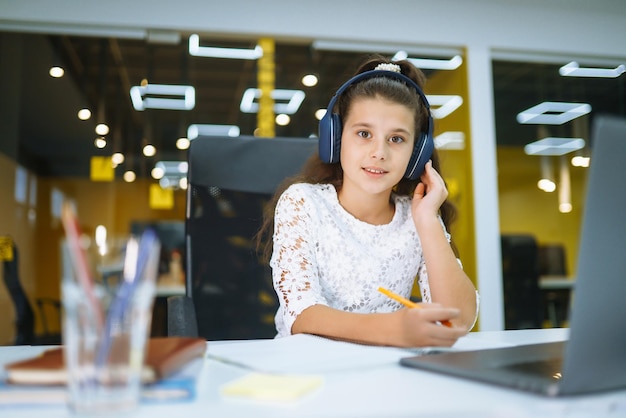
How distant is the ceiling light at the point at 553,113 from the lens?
15.0 ft

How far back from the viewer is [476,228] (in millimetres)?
3949

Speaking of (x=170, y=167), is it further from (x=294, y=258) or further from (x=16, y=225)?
(x=294, y=258)

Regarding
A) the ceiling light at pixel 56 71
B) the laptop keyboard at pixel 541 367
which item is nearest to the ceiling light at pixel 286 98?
the ceiling light at pixel 56 71

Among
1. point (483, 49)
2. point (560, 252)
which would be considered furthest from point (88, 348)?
point (560, 252)

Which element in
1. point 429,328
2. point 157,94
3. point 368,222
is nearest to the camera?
point 429,328

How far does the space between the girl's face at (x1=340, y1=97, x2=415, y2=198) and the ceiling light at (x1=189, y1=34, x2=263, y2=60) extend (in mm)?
2791

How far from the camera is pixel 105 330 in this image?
41 cm

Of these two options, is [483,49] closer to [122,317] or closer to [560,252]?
[560,252]

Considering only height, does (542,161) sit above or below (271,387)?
above

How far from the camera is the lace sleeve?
111cm

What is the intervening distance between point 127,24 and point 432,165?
2.83 m

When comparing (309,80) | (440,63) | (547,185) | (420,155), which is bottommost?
(420,155)

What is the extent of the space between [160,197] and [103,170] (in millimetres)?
448

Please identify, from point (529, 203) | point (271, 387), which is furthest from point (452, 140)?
point (271, 387)
